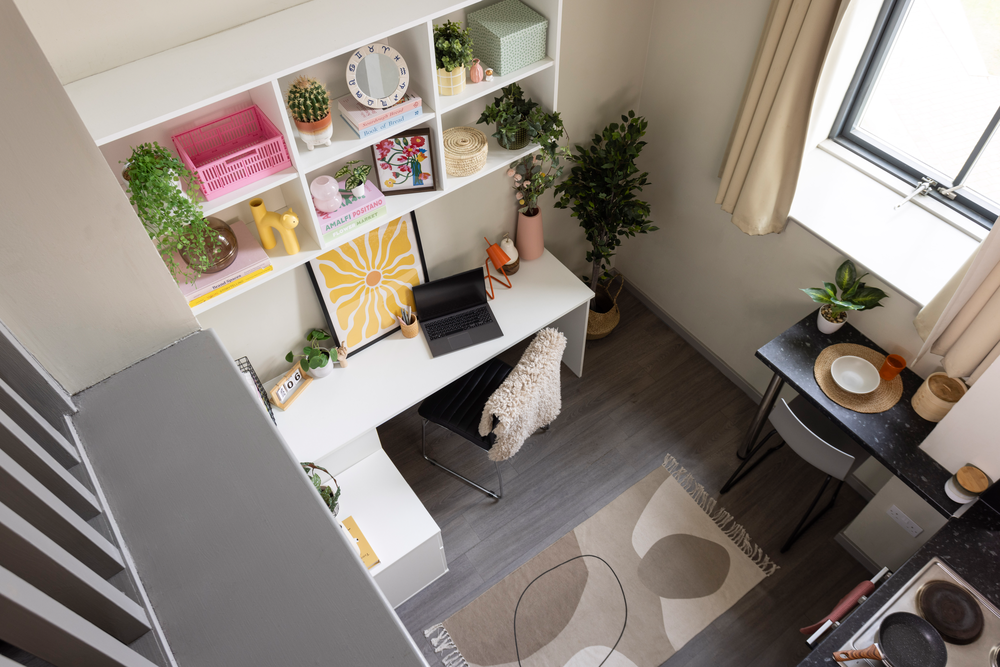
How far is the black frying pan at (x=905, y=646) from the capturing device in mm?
1871

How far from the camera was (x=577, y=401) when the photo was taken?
3.49 meters

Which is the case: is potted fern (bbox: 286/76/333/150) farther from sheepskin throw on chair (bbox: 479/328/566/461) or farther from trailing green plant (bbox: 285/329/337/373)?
sheepskin throw on chair (bbox: 479/328/566/461)

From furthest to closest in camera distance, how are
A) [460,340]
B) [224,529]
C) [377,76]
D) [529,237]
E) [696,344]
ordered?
1. [696,344]
2. [529,237]
3. [460,340]
4. [377,76]
5. [224,529]

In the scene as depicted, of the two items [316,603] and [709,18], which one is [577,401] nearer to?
[709,18]

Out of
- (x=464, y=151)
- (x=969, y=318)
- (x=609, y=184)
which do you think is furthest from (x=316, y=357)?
(x=969, y=318)

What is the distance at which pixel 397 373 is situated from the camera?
110 inches

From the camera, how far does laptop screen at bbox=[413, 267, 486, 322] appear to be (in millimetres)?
2938

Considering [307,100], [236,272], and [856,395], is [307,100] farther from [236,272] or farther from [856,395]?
[856,395]

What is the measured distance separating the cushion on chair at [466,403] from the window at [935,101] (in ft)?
6.05

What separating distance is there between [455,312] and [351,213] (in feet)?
2.67

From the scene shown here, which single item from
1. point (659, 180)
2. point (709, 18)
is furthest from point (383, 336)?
point (709, 18)

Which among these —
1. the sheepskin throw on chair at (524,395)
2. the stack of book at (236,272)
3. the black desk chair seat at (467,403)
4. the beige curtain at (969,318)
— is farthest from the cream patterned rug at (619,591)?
the stack of book at (236,272)

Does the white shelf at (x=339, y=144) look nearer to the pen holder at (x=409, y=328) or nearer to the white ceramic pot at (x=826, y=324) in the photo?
the pen holder at (x=409, y=328)

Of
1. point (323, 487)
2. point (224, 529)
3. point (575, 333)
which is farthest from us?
point (575, 333)
